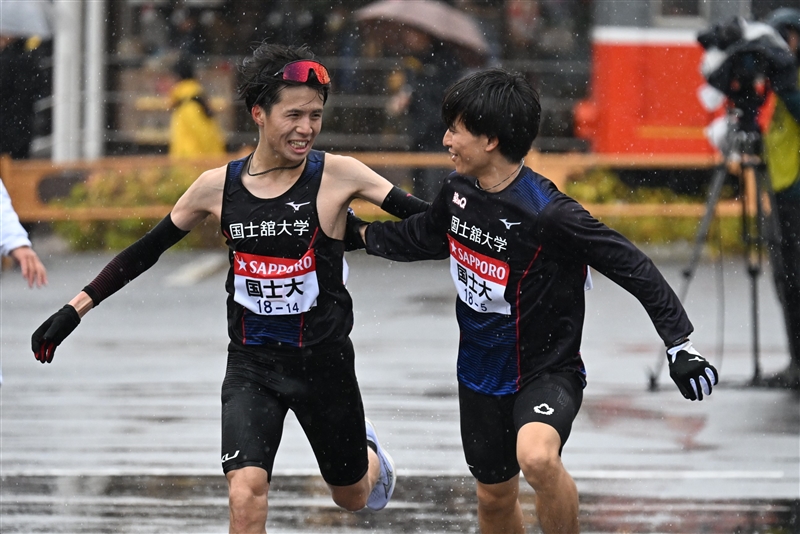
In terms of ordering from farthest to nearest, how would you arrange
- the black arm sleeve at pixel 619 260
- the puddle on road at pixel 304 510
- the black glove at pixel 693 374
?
the puddle on road at pixel 304 510, the black arm sleeve at pixel 619 260, the black glove at pixel 693 374

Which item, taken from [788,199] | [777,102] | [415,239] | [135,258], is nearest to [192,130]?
[777,102]

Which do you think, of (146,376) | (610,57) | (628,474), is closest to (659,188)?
(610,57)

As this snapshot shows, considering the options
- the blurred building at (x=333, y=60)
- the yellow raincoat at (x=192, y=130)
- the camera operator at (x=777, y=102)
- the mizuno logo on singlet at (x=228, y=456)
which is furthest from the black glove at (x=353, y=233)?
the blurred building at (x=333, y=60)

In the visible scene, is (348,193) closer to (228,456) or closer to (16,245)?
(228,456)

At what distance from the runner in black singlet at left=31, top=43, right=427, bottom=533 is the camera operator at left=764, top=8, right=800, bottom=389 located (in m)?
4.40

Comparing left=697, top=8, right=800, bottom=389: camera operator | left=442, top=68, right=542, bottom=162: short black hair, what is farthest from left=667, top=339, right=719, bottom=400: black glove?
left=697, top=8, right=800, bottom=389: camera operator

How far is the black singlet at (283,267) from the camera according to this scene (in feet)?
15.5

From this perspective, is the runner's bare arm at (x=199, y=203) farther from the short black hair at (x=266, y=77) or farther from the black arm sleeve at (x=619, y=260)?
the black arm sleeve at (x=619, y=260)

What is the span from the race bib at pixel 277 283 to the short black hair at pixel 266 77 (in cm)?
52

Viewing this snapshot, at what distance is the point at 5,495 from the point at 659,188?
10584 millimetres

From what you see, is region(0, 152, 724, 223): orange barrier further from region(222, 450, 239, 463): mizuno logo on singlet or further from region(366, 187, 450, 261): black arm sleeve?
region(222, 450, 239, 463): mizuno logo on singlet

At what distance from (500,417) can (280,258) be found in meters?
0.93

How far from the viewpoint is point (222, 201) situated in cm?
480

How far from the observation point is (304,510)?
20.1ft
